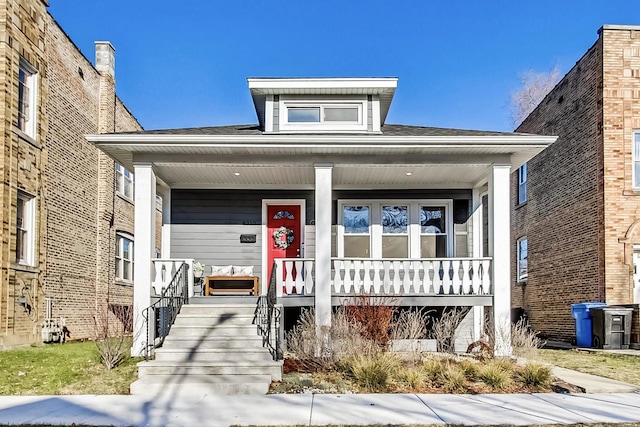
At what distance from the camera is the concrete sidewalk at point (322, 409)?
21.8ft

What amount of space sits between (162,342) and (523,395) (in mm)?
5642

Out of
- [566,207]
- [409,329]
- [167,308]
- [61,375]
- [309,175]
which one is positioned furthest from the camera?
[566,207]

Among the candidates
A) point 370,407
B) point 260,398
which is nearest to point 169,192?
point 260,398

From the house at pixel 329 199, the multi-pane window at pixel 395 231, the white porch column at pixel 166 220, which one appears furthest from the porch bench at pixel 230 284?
the multi-pane window at pixel 395 231

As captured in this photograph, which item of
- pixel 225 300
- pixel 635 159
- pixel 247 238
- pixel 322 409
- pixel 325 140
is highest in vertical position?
pixel 635 159

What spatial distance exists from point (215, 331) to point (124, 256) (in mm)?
10851

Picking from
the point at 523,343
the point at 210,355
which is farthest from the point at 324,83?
the point at 523,343

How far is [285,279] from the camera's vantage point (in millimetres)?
12383

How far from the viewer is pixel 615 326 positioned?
1331cm

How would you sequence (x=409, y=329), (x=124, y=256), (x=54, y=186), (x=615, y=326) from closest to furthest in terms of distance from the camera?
(x=409, y=329) → (x=615, y=326) → (x=54, y=186) → (x=124, y=256)

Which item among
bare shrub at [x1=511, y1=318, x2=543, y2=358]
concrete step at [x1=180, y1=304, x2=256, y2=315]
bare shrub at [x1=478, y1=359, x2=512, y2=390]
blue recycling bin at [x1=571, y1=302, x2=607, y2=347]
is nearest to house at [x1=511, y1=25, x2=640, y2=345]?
blue recycling bin at [x1=571, y1=302, x2=607, y2=347]

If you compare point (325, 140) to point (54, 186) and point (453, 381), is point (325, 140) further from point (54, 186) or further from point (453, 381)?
point (54, 186)

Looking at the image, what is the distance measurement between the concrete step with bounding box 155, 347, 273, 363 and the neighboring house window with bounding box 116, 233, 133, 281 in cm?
1067

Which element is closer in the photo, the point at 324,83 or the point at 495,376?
the point at 495,376
